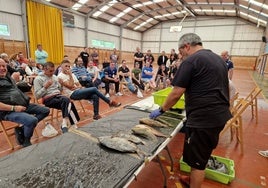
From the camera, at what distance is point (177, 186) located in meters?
1.91

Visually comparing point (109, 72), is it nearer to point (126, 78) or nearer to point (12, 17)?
point (126, 78)

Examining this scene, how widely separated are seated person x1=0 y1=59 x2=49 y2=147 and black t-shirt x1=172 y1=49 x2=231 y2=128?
2.00 m

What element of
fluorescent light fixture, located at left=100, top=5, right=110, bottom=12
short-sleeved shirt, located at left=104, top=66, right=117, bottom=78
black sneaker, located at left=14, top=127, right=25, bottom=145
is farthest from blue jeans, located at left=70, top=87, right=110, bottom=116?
fluorescent light fixture, located at left=100, top=5, right=110, bottom=12

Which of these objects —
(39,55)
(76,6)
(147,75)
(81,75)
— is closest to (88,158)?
(81,75)

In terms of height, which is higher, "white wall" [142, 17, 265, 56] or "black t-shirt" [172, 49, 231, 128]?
"white wall" [142, 17, 265, 56]

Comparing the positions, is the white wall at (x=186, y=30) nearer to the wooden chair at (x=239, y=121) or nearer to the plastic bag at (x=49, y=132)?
the plastic bag at (x=49, y=132)

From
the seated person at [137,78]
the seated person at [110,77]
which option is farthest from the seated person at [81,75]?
the seated person at [137,78]

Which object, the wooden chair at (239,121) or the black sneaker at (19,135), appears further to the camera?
the black sneaker at (19,135)

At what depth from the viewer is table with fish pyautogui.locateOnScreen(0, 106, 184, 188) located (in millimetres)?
1129

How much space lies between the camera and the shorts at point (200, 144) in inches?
59.1

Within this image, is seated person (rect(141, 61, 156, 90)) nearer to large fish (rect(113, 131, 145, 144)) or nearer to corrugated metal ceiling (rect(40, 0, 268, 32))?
large fish (rect(113, 131, 145, 144))

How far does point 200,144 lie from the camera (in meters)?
1.52

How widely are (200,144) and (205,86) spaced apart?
49 cm

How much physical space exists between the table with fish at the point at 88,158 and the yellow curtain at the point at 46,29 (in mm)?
10836
